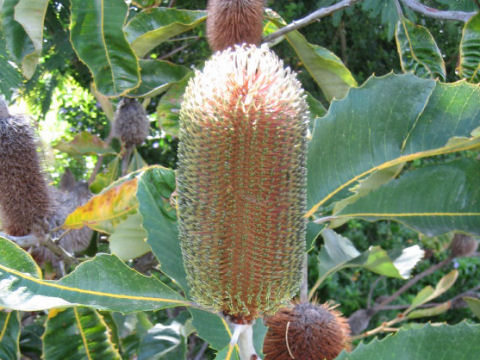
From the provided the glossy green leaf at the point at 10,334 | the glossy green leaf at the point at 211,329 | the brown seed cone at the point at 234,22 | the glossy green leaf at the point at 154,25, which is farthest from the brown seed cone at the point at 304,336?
the glossy green leaf at the point at 154,25

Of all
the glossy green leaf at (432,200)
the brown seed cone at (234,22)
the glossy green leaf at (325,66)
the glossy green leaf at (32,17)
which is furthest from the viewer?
the glossy green leaf at (325,66)

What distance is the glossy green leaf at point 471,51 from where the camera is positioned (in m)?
1.31

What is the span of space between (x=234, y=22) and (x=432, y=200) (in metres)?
0.74

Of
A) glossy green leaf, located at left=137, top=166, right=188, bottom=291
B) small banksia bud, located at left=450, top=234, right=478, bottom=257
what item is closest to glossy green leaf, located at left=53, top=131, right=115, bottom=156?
glossy green leaf, located at left=137, top=166, right=188, bottom=291

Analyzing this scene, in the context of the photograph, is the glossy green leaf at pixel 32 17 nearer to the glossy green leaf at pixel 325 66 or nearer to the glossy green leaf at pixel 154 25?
the glossy green leaf at pixel 154 25

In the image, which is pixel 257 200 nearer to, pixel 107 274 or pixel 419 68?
pixel 107 274

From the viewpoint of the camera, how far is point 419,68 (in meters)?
1.45

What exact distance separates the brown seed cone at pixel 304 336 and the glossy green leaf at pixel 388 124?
1.08 feet

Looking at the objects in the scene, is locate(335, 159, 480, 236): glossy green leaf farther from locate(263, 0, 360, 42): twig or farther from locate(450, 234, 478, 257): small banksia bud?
locate(450, 234, 478, 257): small banksia bud

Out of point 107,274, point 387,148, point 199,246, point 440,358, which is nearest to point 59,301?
point 107,274

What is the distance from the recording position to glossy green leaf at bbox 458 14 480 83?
51.6 inches

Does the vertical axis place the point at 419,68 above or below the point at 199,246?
above

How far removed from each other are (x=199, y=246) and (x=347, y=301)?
284 cm

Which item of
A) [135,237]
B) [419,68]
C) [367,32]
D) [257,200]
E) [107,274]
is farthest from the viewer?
[367,32]
